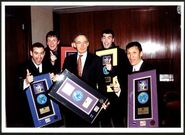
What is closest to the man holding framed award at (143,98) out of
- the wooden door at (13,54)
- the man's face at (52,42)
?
the man's face at (52,42)

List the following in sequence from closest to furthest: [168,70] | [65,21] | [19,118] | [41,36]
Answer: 1. [19,118]
2. [41,36]
3. [168,70]
4. [65,21]

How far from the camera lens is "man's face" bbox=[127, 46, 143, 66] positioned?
4.99 feet

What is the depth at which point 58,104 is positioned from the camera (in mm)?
1457

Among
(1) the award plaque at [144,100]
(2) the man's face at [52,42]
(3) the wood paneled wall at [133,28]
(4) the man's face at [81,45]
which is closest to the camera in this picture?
(1) the award plaque at [144,100]

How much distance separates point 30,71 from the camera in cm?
154

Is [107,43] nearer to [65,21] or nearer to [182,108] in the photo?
[182,108]

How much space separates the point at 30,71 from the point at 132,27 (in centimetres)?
160

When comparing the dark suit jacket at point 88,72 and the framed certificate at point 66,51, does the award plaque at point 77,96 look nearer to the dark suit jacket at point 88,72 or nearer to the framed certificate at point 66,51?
the dark suit jacket at point 88,72

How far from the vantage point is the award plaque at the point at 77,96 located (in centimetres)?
144

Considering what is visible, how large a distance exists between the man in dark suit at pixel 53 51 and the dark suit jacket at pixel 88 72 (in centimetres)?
6

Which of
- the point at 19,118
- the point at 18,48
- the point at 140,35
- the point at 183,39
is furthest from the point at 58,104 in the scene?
the point at 140,35

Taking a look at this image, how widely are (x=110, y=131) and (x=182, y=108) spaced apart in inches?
16.6

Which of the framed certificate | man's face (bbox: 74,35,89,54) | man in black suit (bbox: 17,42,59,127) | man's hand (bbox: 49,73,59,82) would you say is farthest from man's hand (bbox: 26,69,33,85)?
man's face (bbox: 74,35,89,54)

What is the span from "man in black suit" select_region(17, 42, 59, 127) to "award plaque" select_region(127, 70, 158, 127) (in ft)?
1.68
